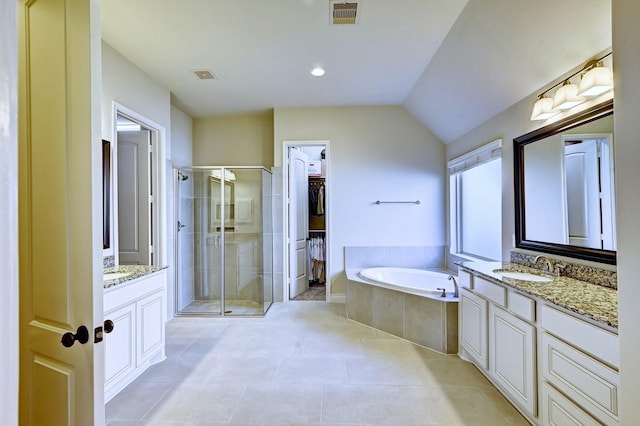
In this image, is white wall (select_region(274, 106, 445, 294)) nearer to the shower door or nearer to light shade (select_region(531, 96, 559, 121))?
the shower door

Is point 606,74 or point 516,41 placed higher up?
point 516,41

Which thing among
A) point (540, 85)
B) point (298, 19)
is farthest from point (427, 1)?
point (540, 85)

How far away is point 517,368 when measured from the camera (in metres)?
1.87

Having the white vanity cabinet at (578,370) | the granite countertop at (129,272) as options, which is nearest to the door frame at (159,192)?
the granite countertop at (129,272)

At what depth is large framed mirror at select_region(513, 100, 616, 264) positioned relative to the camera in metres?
1.90

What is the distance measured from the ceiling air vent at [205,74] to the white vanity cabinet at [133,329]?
6.89 ft

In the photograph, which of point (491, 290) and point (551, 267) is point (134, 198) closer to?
point (491, 290)

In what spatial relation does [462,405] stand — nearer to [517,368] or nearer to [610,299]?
[517,368]

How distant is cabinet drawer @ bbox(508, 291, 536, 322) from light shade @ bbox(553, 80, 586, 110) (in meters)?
1.33

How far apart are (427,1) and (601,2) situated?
3.30 ft

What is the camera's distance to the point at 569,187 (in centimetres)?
220

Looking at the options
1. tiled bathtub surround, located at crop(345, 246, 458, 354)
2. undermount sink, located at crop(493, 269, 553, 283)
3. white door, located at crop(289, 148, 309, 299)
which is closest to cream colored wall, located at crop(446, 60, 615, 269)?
undermount sink, located at crop(493, 269, 553, 283)

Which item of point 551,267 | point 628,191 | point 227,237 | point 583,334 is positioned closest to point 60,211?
point 628,191

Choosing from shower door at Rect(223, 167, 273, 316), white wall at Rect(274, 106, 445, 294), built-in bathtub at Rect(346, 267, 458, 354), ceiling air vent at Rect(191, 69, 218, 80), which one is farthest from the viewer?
white wall at Rect(274, 106, 445, 294)
